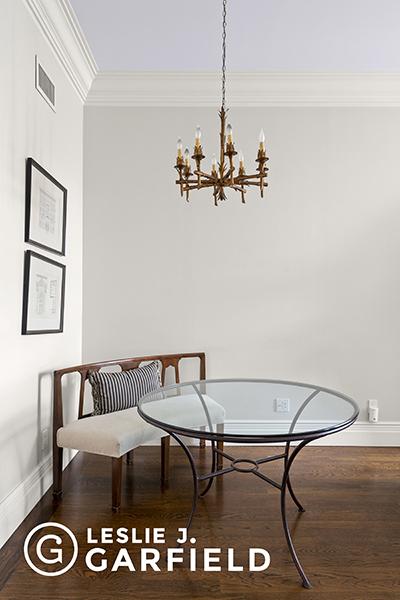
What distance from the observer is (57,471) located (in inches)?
103

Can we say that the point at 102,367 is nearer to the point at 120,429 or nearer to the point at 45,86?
the point at 120,429

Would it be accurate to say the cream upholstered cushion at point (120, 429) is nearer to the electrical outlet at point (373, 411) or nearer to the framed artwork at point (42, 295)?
the framed artwork at point (42, 295)

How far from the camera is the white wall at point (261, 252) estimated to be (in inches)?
141

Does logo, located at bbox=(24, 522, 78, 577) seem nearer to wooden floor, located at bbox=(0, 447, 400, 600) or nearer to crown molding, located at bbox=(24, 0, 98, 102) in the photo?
wooden floor, located at bbox=(0, 447, 400, 600)

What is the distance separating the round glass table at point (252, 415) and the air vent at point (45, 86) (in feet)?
6.23

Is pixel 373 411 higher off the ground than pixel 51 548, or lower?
higher

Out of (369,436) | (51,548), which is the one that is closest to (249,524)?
(51,548)

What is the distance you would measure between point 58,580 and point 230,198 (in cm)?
276

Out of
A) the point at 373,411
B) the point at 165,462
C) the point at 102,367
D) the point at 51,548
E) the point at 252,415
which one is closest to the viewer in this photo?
the point at 51,548

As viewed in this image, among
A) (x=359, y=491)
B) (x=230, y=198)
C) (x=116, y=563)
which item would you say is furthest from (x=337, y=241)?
(x=116, y=563)

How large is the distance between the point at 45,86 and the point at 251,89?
1.64 m

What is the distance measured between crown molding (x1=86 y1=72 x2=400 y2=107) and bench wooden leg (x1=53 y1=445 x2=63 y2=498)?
2.65 metres

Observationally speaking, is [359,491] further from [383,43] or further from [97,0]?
[97,0]

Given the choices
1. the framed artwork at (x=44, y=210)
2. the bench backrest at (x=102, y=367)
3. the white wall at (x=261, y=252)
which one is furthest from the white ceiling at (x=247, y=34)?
the bench backrest at (x=102, y=367)
